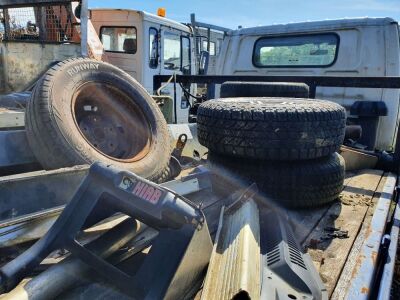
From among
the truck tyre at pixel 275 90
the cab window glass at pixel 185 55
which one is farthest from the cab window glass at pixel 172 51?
the truck tyre at pixel 275 90

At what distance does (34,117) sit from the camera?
2.21 meters

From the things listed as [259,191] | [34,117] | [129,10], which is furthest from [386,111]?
[129,10]

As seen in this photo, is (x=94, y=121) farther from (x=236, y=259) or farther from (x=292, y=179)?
(x=236, y=259)

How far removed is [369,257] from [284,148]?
72 cm

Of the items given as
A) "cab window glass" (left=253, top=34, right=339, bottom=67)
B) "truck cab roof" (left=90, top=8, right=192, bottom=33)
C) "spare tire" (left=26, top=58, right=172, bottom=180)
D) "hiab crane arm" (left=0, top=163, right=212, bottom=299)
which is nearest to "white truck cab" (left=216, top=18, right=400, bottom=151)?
"cab window glass" (left=253, top=34, right=339, bottom=67)

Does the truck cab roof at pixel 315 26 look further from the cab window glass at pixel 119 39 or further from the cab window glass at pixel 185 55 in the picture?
the cab window glass at pixel 185 55

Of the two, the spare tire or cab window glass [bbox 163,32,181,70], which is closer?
the spare tire

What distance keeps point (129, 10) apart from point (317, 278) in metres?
6.14

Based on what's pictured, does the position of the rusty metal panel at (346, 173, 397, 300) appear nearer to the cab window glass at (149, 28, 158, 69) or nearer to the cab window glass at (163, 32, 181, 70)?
the cab window glass at (149, 28, 158, 69)

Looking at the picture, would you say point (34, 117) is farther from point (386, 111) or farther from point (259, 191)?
point (386, 111)

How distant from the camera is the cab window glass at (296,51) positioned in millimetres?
4102

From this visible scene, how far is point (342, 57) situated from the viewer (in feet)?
13.1

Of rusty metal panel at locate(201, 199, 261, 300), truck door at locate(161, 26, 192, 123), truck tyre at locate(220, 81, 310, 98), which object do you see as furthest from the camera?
truck door at locate(161, 26, 192, 123)

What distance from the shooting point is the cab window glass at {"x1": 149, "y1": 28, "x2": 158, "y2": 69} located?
6.66 m
